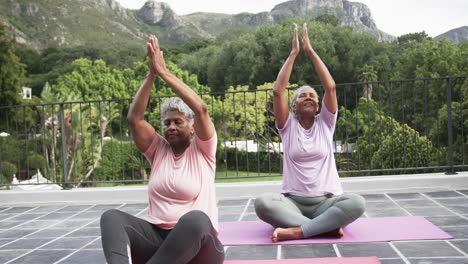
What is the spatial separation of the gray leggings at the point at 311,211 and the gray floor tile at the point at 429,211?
1060 mm

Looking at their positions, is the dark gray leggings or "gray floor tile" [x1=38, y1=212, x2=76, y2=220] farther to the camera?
"gray floor tile" [x1=38, y1=212, x2=76, y2=220]

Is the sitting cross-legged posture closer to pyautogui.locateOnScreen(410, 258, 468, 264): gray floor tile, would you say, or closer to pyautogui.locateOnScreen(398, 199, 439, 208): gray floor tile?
pyautogui.locateOnScreen(410, 258, 468, 264): gray floor tile

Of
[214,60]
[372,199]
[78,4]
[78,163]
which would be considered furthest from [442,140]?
[78,4]

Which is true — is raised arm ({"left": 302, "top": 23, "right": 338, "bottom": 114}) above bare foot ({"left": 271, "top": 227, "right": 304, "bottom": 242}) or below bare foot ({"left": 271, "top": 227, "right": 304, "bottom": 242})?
above

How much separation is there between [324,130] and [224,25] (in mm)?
82448

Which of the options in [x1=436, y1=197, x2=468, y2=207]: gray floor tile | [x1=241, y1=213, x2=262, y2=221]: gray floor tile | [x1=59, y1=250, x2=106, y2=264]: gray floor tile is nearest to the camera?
[x1=59, y1=250, x2=106, y2=264]: gray floor tile

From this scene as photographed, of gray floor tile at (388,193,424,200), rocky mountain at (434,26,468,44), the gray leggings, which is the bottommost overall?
gray floor tile at (388,193,424,200)

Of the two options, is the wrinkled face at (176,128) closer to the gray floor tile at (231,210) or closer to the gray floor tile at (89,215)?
the gray floor tile at (231,210)

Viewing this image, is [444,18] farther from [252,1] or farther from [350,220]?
[350,220]

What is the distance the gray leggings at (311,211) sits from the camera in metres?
3.07

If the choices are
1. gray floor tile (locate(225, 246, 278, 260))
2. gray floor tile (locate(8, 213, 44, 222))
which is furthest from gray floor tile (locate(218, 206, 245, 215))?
gray floor tile (locate(8, 213, 44, 222))

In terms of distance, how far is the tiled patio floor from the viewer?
9.14 ft

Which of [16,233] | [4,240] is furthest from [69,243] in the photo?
[16,233]

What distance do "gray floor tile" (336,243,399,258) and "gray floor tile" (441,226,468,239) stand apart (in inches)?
→ 20.8
